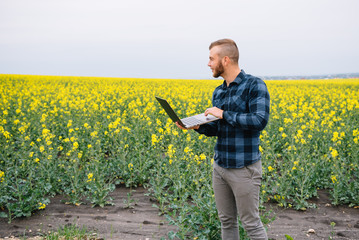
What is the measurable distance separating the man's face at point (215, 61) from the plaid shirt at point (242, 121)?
0.50 feet

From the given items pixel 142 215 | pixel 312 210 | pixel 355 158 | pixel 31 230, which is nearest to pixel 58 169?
pixel 31 230

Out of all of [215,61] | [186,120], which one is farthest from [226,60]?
[186,120]

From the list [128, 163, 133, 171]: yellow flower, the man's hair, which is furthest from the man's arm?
[128, 163, 133, 171]: yellow flower

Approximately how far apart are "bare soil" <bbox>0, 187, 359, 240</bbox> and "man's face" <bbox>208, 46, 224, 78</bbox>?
2335 millimetres

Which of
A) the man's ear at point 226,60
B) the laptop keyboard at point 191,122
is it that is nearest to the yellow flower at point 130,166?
the laptop keyboard at point 191,122

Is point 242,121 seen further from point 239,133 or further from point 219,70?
point 219,70

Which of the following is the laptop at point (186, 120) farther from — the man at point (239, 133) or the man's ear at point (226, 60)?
the man's ear at point (226, 60)

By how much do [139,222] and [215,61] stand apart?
2699mm

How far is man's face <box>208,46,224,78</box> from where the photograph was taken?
2.23 metres

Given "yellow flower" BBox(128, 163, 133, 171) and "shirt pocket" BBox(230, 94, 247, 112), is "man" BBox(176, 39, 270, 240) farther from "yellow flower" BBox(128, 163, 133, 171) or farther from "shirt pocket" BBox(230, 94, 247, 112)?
"yellow flower" BBox(128, 163, 133, 171)

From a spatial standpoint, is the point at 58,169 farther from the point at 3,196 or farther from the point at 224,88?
the point at 224,88

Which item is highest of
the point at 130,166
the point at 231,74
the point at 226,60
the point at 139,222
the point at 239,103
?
the point at 226,60

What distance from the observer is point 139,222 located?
404 cm

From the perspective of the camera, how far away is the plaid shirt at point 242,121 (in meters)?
2.11
